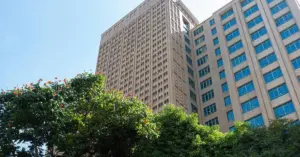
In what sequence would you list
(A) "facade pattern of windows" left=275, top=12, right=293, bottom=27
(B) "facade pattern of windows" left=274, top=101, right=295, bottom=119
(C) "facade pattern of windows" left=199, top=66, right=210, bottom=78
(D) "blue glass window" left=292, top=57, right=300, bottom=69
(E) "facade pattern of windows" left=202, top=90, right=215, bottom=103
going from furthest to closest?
(C) "facade pattern of windows" left=199, top=66, right=210, bottom=78
(E) "facade pattern of windows" left=202, top=90, right=215, bottom=103
(A) "facade pattern of windows" left=275, top=12, right=293, bottom=27
(D) "blue glass window" left=292, top=57, right=300, bottom=69
(B) "facade pattern of windows" left=274, top=101, right=295, bottom=119

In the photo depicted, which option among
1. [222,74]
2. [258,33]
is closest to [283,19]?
[258,33]

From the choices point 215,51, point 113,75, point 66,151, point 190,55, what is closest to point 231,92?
point 215,51

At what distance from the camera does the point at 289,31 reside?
38.2m

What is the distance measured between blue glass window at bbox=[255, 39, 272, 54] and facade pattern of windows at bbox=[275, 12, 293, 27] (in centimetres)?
239

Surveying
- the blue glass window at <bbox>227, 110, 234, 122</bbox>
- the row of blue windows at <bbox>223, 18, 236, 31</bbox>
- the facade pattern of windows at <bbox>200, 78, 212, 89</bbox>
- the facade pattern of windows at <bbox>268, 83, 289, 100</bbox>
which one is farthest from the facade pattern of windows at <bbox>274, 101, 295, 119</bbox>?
the row of blue windows at <bbox>223, 18, 236, 31</bbox>

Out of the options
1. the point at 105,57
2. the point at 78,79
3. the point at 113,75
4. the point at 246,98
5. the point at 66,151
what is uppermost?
the point at 105,57

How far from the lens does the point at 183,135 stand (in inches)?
738

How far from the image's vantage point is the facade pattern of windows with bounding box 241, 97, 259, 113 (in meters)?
36.0

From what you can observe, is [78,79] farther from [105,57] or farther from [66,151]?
[105,57]

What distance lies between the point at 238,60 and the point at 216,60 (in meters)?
3.93

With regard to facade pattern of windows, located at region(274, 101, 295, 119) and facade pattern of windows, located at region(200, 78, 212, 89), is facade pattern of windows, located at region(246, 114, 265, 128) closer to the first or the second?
facade pattern of windows, located at region(274, 101, 295, 119)

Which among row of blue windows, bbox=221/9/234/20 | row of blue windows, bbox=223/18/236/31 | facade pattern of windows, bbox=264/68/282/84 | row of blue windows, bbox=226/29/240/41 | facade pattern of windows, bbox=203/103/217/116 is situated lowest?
facade pattern of windows, bbox=203/103/217/116

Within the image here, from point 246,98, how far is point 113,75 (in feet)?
Result: 66.6

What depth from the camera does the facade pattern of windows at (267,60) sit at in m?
37.7
